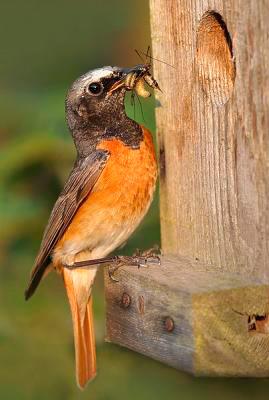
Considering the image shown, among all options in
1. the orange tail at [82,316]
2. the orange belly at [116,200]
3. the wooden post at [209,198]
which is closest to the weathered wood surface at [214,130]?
the wooden post at [209,198]

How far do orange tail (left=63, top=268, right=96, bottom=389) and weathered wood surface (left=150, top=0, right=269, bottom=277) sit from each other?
2.43 feet

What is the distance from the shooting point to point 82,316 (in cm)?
694

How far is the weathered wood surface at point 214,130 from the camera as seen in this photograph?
17.7 feet

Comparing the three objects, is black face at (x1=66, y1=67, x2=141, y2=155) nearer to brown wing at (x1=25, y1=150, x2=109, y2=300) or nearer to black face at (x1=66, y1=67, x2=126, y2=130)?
black face at (x1=66, y1=67, x2=126, y2=130)

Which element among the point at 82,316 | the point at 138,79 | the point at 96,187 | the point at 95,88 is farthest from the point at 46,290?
the point at 138,79

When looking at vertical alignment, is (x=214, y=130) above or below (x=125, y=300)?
above

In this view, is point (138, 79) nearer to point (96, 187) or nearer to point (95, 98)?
point (95, 98)

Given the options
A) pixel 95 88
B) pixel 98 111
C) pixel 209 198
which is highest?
pixel 95 88

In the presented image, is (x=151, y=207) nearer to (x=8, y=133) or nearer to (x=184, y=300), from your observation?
(x=8, y=133)

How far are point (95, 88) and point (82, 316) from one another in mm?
1387

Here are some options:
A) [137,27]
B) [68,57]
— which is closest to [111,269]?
[137,27]

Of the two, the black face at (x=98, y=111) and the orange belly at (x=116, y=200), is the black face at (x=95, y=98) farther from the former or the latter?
the orange belly at (x=116, y=200)

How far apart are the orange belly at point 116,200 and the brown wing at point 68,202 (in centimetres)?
4

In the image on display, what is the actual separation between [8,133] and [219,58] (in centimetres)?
187
